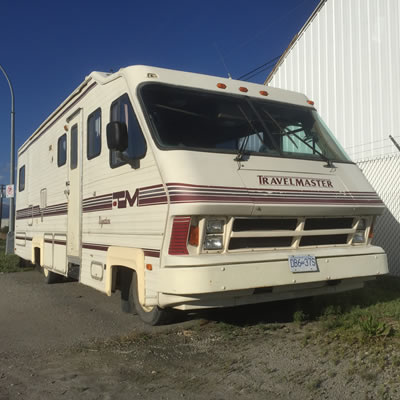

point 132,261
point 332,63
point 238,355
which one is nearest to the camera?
point 238,355

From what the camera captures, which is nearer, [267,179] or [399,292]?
[267,179]

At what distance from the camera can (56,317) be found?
6.63m

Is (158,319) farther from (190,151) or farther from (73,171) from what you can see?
(73,171)

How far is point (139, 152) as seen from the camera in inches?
202

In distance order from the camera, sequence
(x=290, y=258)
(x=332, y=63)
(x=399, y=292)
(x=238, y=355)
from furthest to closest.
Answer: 1. (x=332, y=63)
2. (x=399, y=292)
3. (x=290, y=258)
4. (x=238, y=355)

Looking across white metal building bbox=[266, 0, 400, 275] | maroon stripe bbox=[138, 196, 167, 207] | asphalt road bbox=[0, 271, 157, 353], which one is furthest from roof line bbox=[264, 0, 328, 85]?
maroon stripe bbox=[138, 196, 167, 207]

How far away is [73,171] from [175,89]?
2669mm

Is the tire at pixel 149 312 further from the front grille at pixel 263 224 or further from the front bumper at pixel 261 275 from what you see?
the front grille at pixel 263 224

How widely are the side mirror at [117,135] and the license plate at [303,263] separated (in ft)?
7.03

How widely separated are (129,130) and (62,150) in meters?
2.93

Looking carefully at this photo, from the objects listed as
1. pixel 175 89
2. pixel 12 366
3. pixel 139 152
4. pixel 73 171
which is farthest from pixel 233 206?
pixel 73 171

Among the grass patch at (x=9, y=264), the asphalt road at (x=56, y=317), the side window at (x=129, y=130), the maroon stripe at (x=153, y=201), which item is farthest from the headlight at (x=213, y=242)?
the grass patch at (x=9, y=264)

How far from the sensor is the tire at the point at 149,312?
208 inches

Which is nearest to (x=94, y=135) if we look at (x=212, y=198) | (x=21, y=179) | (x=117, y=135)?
(x=117, y=135)
